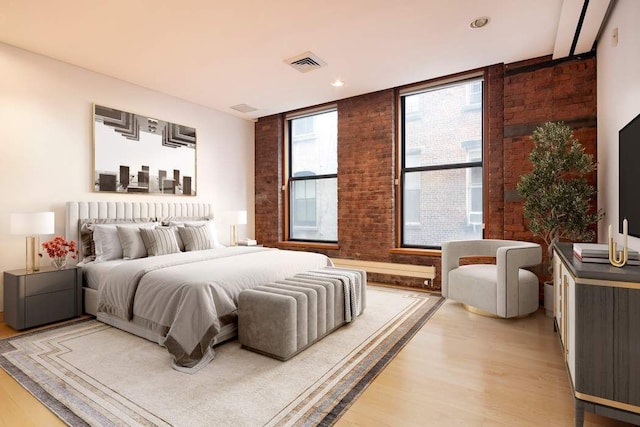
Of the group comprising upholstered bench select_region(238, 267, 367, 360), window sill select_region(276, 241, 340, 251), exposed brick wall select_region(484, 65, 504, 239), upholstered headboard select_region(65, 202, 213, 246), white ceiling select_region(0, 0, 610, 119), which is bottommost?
upholstered bench select_region(238, 267, 367, 360)

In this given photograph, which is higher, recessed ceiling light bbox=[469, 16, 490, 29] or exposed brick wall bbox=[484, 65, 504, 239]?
recessed ceiling light bbox=[469, 16, 490, 29]

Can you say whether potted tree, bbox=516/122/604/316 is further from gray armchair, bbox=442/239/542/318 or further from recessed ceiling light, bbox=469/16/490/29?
recessed ceiling light, bbox=469/16/490/29

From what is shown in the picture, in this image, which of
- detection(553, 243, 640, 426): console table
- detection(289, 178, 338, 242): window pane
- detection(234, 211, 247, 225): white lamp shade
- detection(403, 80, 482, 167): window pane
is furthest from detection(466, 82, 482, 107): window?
detection(234, 211, 247, 225): white lamp shade

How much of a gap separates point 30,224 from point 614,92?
571 centimetres

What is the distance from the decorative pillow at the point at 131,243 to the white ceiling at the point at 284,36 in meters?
2.06

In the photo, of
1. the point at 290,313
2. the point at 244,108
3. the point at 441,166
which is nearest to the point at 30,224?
the point at 290,313

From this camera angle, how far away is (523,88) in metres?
4.11

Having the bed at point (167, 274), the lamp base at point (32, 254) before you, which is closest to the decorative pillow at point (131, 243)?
the bed at point (167, 274)

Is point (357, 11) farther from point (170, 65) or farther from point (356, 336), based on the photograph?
point (356, 336)

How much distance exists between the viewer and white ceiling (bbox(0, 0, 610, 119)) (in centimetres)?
298

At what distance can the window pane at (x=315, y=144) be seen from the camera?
235 inches

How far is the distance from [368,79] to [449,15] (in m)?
1.63

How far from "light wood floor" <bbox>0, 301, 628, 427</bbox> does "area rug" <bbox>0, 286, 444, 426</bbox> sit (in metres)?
0.10

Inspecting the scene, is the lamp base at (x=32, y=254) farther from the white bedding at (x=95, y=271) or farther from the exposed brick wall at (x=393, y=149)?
the exposed brick wall at (x=393, y=149)
